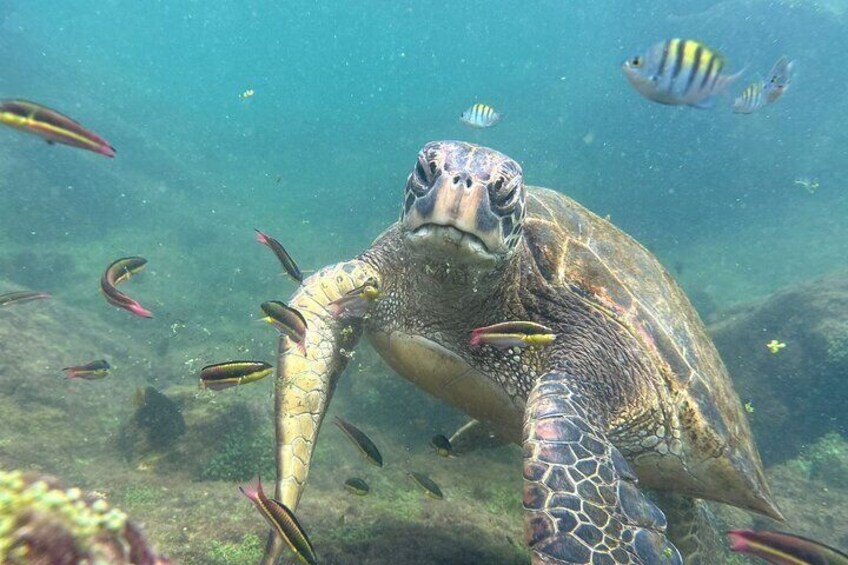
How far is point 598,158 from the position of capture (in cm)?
2997

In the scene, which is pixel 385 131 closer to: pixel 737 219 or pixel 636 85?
pixel 737 219

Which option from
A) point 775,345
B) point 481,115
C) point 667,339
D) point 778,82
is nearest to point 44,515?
point 667,339

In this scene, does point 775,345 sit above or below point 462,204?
above

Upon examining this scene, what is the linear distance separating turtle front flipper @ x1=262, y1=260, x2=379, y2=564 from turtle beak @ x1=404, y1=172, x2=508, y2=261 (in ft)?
3.98

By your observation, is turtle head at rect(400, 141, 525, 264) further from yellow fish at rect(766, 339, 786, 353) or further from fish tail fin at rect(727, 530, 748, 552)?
yellow fish at rect(766, 339, 786, 353)

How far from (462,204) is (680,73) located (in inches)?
119

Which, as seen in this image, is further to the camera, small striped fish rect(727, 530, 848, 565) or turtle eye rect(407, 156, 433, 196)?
turtle eye rect(407, 156, 433, 196)

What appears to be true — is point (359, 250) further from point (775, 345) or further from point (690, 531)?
point (690, 531)

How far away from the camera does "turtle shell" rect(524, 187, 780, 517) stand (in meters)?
3.56

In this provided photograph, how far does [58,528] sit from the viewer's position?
2.44 feet

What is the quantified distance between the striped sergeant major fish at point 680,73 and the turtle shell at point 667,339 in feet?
4.53

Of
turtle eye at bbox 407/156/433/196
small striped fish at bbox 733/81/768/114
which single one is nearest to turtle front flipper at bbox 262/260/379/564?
turtle eye at bbox 407/156/433/196

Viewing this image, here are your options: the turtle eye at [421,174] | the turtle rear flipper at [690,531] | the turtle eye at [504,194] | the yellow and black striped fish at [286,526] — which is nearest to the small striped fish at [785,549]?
the yellow and black striped fish at [286,526]

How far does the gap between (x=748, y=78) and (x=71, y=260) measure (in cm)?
3447
